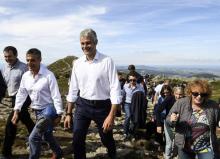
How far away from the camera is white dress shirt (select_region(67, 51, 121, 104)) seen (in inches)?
296

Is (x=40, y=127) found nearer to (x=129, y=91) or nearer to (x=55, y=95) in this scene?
(x=55, y=95)

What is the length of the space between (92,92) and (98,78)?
1.06 feet

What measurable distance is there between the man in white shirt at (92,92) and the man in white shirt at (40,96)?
19.6 inches

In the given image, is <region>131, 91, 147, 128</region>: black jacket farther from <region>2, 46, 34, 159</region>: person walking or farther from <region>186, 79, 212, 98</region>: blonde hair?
<region>186, 79, 212, 98</region>: blonde hair

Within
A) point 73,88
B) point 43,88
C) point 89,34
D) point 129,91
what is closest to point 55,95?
point 43,88

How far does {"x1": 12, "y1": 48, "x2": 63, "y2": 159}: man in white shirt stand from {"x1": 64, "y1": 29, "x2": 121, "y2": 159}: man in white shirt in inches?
19.6

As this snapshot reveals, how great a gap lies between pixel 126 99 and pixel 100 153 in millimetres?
3495

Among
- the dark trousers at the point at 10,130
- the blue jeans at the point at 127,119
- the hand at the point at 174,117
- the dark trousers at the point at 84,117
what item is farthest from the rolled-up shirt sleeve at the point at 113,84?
the blue jeans at the point at 127,119

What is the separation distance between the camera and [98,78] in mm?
7527

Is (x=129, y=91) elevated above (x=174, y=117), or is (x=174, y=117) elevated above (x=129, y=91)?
(x=174, y=117)

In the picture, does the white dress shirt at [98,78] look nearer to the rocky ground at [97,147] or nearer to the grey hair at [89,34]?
the grey hair at [89,34]

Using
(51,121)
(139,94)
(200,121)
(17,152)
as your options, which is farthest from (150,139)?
(200,121)

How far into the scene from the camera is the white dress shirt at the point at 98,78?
7.51 meters

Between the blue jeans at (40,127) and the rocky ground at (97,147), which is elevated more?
the blue jeans at (40,127)
